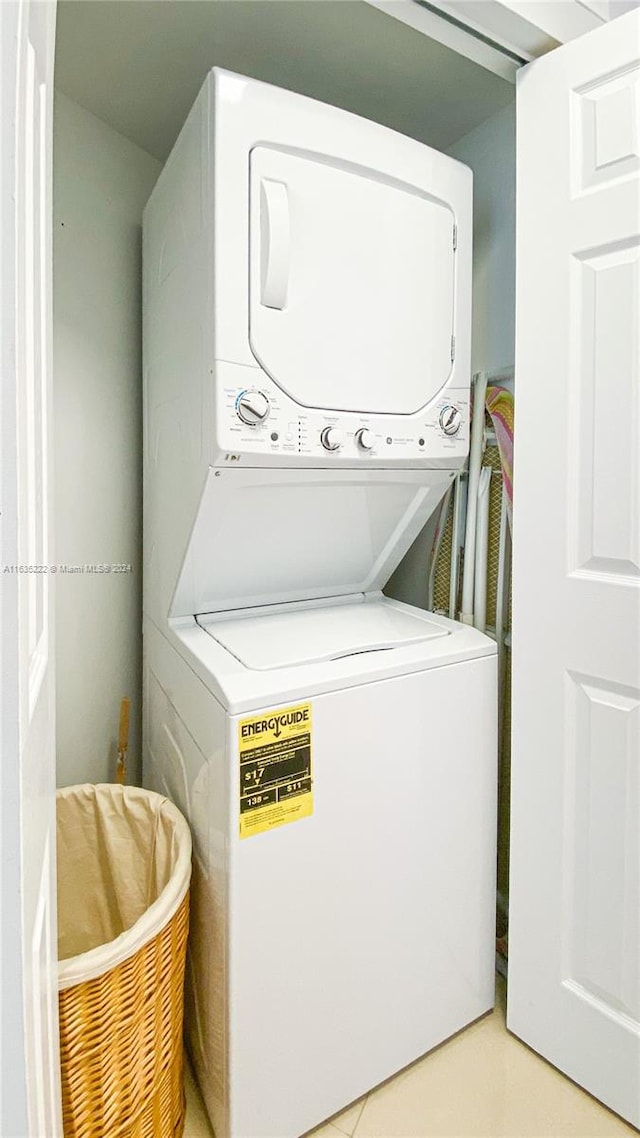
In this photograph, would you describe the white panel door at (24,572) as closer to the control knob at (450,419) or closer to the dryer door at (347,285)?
the dryer door at (347,285)

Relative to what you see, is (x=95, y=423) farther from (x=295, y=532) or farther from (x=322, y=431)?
(x=322, y=431)

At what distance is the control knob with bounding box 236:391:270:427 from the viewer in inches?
49.0

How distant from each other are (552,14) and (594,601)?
1.26m

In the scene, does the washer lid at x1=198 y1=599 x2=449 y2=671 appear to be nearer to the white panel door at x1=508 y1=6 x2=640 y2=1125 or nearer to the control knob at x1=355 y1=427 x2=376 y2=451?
the white panel door at x1=508 y1=6 x2=640 y2=1125

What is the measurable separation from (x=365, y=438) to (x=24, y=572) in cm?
97

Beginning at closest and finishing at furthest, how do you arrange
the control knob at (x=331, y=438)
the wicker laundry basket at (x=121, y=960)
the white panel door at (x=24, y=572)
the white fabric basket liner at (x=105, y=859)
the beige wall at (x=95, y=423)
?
the white panel door at (x=24, y=572) → the wicker laundry basket at (x=121, y=960) → the control knob at (x=331, y=438) → the white fabric basket liner at (x=105, y=859) → the beige wall at (x=95, y=423)

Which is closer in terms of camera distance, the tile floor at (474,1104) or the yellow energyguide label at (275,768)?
the yellow energyguide label at (275,768)

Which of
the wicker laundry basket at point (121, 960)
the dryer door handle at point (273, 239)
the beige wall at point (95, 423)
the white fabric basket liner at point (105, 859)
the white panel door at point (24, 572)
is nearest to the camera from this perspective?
the white panel door at point (24, 572)

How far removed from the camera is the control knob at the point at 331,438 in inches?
53.9

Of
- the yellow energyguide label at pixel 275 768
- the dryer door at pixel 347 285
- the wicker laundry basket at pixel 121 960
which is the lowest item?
the wicker laundry basket at pixel 121 960

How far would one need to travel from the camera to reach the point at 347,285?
4.52 feet

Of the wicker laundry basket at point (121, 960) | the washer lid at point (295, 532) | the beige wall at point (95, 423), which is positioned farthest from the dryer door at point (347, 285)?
the wicker laundry basket at point (121, 960)

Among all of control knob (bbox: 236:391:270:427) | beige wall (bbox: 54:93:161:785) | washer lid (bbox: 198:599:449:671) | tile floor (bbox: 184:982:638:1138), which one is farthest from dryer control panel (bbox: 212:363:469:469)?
tile floor (bbox: 184:982:638:1138)

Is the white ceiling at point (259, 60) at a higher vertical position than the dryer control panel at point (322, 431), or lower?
higher
